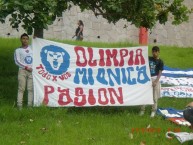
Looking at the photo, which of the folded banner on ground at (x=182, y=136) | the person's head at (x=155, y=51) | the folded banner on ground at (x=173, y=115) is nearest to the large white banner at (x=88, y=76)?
the person's head at (x=155, y=51)

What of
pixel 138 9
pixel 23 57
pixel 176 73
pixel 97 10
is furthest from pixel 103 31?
pixel 23 57

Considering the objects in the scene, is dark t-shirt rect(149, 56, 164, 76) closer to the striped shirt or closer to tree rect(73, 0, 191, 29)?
tree rect(73, 0, 191, 29)

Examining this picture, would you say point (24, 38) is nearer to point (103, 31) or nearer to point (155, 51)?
point (155, 51)

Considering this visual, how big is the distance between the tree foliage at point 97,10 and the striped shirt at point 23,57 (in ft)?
1.43

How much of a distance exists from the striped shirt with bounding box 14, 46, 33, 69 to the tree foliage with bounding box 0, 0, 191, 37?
44 centimetres

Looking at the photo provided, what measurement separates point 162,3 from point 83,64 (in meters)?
2.54

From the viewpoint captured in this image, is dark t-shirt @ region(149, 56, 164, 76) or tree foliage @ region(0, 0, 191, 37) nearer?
Answer: tree foliage @ region(0, 0, 191, 37)

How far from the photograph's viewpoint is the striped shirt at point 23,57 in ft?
37.8

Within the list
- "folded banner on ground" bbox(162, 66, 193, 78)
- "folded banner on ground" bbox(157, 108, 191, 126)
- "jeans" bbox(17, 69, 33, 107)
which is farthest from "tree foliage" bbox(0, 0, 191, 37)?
"folded banner on ground" bbox(162, 66, 193, 78)

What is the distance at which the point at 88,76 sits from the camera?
39.1 feet

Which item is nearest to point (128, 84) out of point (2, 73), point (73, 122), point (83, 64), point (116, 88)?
point (116, 88)

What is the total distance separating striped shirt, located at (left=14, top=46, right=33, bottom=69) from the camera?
1152cm

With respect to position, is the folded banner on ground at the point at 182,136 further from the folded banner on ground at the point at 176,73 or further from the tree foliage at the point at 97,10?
the folded banner on ground at the point at 176,73

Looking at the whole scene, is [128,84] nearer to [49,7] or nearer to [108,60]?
[108,60]
